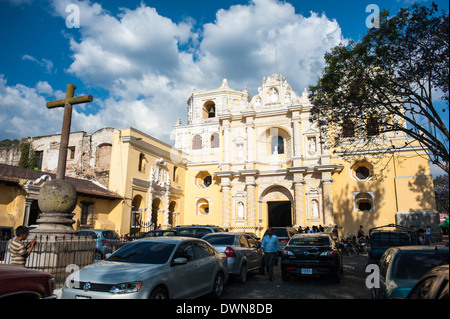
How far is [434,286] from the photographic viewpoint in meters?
2.78

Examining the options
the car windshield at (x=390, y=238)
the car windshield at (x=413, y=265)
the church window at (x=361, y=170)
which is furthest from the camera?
the church window at (x=361, y=170)

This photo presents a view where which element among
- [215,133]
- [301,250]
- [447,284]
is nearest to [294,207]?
[215,133]

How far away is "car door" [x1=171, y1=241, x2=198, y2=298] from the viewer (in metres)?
6.04

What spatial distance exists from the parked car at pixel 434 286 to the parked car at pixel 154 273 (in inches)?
155

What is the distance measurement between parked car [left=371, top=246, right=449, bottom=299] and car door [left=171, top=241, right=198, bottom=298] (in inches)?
138

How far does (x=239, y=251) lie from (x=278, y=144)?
68.0ft

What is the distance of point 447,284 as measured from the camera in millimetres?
2596

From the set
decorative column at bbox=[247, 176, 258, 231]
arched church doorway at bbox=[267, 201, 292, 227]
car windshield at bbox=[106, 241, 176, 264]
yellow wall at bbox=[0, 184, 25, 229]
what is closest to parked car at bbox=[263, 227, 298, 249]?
decorative column at bbox=[247, 176, 258, 231]

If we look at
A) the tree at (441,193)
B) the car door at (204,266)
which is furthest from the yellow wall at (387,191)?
the car door at (204,266)

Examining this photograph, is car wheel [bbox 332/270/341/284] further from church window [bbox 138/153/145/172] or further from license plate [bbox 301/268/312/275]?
church window [bbox 138/153/145/172]

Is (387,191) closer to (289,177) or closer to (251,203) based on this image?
(289,177)

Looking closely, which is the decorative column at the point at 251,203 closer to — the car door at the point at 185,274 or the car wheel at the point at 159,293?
the car door at the point at 185,274

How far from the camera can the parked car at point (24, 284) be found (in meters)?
4.23
